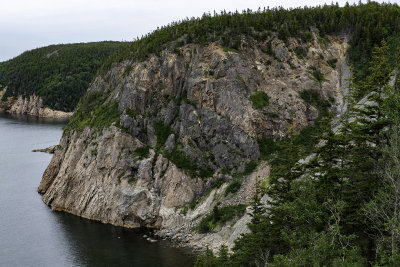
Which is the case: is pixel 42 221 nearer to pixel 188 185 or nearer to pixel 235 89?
pixel 188 185

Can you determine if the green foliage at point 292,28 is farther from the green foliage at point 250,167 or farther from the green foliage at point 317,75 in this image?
the green foliage at point 250,167

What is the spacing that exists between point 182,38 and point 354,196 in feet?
222

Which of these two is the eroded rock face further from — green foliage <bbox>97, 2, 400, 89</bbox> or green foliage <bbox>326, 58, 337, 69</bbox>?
green foliage <bbox>326, 58, 337, 69</bbox>

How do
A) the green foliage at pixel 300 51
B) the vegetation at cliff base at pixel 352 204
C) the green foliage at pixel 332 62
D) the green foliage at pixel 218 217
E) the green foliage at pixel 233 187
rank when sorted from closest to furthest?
the vegetation at cliff base at pixel 352 204, the green foliage at pixel 218 217, the green foliage at pixel 233 187, the green foliage at pixel 332 62, the green foliage at pixel 300 51

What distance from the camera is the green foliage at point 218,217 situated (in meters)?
64.5

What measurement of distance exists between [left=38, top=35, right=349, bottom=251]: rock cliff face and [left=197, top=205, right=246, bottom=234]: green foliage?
1.90m

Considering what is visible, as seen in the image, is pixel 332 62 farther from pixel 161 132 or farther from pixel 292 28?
pixel 161 132

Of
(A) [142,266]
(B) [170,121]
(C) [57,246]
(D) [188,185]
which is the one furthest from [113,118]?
(A) [142,266]

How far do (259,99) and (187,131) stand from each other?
637 inches

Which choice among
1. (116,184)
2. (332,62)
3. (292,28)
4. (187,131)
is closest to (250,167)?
(187,131)

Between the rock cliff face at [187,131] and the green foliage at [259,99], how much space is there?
0.46 metres

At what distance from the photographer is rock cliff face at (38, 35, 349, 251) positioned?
2906 inches

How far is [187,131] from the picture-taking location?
261 ft

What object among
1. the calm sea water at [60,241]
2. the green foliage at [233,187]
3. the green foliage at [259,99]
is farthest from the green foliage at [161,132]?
the calm sea water at [60,241]
